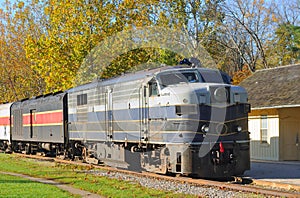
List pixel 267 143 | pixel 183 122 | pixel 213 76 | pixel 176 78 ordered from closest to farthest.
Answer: pixel 183 122, pixel 176 78, pixel 213 76, pixel 267 143

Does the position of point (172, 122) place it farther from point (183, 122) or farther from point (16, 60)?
point (16, 60)

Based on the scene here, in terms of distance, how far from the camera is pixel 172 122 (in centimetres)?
1528

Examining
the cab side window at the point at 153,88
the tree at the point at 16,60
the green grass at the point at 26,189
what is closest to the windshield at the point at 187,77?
the cab side window at the point at 153,88

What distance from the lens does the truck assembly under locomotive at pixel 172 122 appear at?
49.4ft

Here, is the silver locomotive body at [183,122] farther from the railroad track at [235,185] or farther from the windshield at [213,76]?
the railroad track at [235,185]

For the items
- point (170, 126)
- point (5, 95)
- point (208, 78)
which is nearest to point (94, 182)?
point (170, 126)

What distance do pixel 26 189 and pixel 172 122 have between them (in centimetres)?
501

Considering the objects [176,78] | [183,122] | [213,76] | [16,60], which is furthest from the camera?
[16,60]

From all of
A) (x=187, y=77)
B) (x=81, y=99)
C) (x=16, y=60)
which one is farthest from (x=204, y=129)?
(x=16, y=60)

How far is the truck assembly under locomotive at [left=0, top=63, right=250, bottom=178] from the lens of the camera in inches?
593

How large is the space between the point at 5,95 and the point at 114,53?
27937mm

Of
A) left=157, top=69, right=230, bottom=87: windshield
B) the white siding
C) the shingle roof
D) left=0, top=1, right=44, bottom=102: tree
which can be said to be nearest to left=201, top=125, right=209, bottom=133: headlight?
left=157, top=69, right=230, bottom=87: windshield

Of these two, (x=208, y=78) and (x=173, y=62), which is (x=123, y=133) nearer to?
(x=208, y=78)

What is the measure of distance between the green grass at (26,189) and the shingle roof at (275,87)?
38.9 ft
